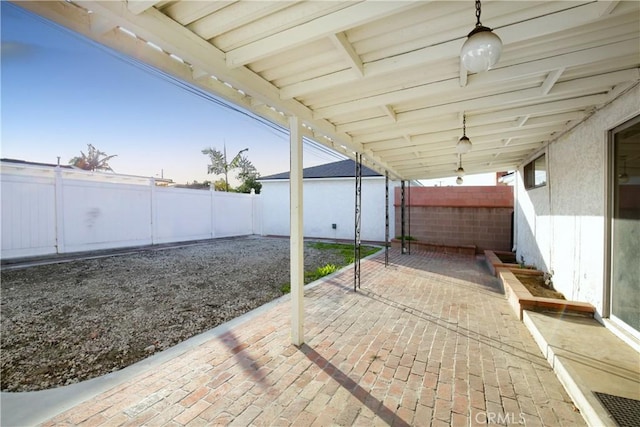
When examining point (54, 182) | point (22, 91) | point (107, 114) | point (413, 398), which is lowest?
point (413, 398)

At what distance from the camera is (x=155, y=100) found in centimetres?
1235

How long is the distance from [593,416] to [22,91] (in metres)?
14.4

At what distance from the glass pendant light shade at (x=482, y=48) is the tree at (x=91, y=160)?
1182 inches

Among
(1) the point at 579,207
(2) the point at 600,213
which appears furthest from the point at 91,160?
(2) the point at 600,213

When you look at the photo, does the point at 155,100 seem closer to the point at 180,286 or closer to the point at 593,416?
the point at 180,286

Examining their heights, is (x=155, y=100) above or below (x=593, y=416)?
above

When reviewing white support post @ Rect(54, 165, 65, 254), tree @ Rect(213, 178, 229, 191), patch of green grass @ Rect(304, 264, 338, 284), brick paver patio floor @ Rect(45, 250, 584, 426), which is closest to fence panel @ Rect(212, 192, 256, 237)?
white support post @ Rect(54, 165, 65, 254)

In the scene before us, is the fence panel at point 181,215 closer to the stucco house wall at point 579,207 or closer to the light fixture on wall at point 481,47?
the light fixture on wall at point 481,47

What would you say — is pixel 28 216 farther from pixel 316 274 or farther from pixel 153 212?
pixel 316 274

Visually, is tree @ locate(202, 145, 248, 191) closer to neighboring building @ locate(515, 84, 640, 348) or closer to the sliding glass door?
neighboring building @ locate(515, 84, 640, 348)

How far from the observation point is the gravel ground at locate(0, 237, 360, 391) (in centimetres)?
305

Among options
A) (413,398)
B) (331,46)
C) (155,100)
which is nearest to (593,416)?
(413,398)

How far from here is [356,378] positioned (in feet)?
8.92

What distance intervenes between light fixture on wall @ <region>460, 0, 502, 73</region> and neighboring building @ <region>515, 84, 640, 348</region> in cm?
257
